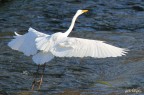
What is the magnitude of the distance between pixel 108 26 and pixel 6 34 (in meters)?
2.75

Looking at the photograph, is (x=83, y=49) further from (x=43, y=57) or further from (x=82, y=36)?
(x=82, y=36)

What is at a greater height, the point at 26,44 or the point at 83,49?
the point at 83,49

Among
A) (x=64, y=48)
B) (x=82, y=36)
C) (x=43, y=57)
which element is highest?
(x=64, y=48)

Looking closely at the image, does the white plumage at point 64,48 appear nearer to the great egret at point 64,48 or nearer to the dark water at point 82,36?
the great egret at point 64,48

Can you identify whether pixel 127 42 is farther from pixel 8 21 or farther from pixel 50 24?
pixel 8 21

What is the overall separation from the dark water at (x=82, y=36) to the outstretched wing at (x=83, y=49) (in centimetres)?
107

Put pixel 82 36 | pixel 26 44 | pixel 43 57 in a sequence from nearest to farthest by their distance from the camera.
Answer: pixel 43 57 → pixel 26 44 → pixel 82 36

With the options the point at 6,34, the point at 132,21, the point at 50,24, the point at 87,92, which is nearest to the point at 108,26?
the point at 132,21

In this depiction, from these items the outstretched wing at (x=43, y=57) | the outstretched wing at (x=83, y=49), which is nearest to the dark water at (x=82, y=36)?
the outstretched wing at (x=43, y=57)

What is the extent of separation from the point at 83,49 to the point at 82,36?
469 cm

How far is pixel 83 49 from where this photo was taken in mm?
7027

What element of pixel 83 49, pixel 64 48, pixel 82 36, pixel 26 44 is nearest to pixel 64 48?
pixel 64 48

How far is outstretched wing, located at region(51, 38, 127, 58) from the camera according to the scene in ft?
22.8

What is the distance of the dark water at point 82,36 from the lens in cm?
827
